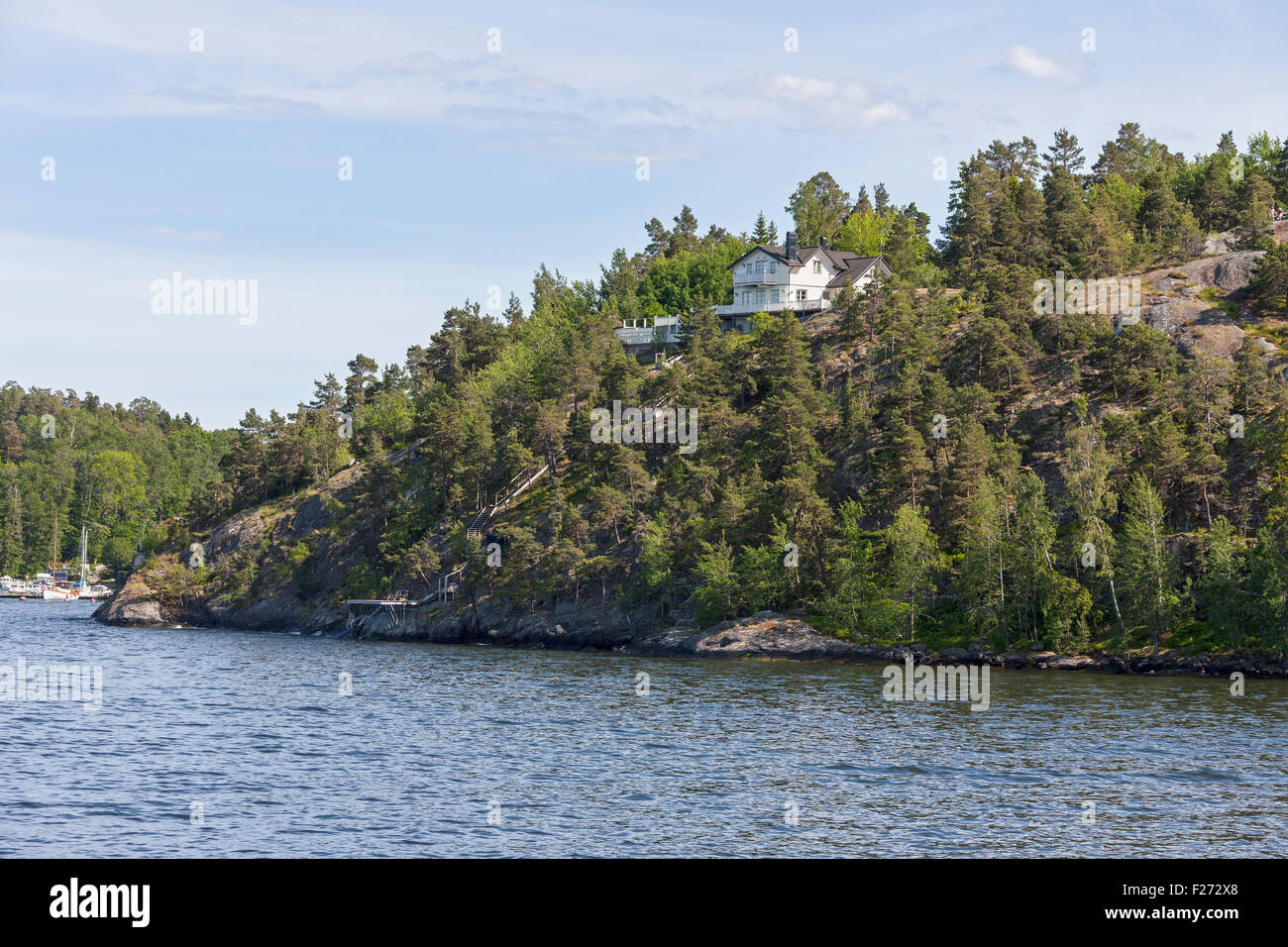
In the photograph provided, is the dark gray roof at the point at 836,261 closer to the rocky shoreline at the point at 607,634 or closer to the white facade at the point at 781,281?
the white facade at the point at 781,281

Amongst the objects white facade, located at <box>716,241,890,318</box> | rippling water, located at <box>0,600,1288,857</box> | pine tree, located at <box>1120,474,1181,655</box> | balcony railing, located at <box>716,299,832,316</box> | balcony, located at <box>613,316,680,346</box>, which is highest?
white facade, located at <box>716,241,890,318</box>

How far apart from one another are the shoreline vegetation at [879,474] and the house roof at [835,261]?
1.79 metres

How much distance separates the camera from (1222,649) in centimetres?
7456

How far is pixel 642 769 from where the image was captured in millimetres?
41375

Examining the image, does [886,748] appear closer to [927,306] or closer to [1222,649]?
[1222,649]

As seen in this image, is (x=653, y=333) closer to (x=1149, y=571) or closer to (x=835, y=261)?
(x=835, y=261)

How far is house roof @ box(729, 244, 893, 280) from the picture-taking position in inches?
5600

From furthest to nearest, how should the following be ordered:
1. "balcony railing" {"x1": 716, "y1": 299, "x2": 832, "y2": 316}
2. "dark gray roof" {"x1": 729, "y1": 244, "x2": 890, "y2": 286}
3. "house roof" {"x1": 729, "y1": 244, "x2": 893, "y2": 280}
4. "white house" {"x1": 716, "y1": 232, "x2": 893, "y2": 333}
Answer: "dark gray roof" {"x1": 729, "y1": 244, "x2": 890, "y2": 286} < "house roof" {"x1": 729, "y1": 244, "x2": 893, "y2": 280} < "white house" {"x1": 716, "y1": 232, "x2": 893, "y2": 333} < "balcony railing" {"x1": 716, "y1": 299, "x2": 832, "y2": 316}

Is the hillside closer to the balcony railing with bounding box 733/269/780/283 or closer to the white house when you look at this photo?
the white house

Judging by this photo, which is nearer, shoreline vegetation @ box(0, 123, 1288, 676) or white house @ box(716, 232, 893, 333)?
shoreline vegetation @ box(0, 123, 1288, 676)

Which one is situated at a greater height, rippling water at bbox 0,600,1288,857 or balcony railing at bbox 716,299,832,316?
balcony railing at bbox 716,299,832,316

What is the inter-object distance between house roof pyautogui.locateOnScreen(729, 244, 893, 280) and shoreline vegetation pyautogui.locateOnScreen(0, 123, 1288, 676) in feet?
5.86

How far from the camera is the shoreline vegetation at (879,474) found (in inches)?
3233

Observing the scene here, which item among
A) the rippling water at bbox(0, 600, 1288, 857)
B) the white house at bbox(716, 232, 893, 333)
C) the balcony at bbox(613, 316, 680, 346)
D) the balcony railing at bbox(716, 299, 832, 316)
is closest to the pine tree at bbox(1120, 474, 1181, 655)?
the rippling water at bbox(0, 600, 1288, 857)
